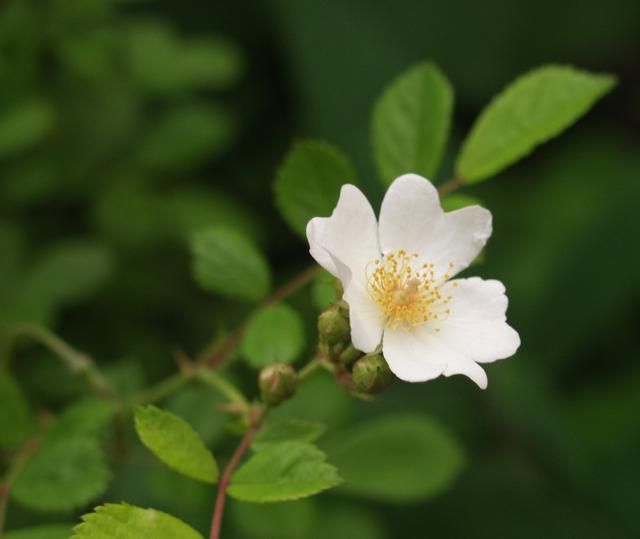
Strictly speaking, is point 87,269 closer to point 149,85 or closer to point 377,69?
point 149,85

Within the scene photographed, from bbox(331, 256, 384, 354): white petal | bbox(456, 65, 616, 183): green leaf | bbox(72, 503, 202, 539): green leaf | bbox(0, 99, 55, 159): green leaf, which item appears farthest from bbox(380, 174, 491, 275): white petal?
bbox(0, 99, 55, 159): green leaf

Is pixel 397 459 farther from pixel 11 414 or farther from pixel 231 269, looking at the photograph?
pixel 11 414

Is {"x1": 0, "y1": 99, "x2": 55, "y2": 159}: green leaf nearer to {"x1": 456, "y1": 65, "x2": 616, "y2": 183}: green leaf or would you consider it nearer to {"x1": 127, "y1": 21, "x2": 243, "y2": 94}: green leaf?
{"x1": 127, "y1": 21, "x2": 243, "y2": 94}: green leaf

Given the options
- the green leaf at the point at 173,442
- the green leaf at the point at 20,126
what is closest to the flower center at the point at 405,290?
the green leaf at the point at 173,442

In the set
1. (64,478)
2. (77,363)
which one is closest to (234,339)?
(77,363)

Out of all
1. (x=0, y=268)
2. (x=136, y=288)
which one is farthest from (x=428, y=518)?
(x=0, y=268)

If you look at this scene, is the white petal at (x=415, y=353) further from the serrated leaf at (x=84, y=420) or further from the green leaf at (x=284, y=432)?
the serrated leaf at (x=84, y=420)

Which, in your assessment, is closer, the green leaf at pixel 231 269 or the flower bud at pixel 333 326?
the flower bud at pixel 333 326
